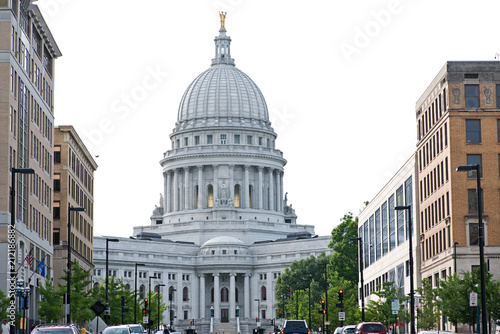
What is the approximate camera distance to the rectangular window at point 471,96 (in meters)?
88.3

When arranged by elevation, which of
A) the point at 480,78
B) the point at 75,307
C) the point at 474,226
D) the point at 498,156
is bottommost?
the point at 75,307

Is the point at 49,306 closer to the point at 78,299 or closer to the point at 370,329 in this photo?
the point at 78,299

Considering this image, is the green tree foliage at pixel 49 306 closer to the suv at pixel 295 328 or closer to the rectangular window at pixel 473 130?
the suv at pixel 295 328

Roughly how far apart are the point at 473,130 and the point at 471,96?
281 centimetres

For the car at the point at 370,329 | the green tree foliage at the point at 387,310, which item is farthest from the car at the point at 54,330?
the green tree foliage at the point at 387,310

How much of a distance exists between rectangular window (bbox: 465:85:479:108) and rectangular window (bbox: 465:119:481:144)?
4.24ft

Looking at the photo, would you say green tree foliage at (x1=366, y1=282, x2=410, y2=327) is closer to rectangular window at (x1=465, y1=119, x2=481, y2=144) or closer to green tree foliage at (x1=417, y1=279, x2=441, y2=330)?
green tree foliage at (x1=417, y1=279, x2=441, y2=330)

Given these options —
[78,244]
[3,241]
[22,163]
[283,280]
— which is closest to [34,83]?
[22,163]

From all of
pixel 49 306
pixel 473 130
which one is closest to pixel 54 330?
pixel 49 306

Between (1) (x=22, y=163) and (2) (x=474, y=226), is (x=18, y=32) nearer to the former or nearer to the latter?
(1) (x=22, y=163)

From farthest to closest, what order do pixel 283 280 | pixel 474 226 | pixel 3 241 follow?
1. pixel 283 280
2. pixel 474 226
3. pixel 3 241

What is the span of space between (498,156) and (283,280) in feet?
341

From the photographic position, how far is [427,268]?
96.6m

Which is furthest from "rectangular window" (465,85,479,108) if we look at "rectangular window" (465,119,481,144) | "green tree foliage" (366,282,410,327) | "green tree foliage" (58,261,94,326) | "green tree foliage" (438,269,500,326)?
"green tree foliage" (58,261,94,326)
